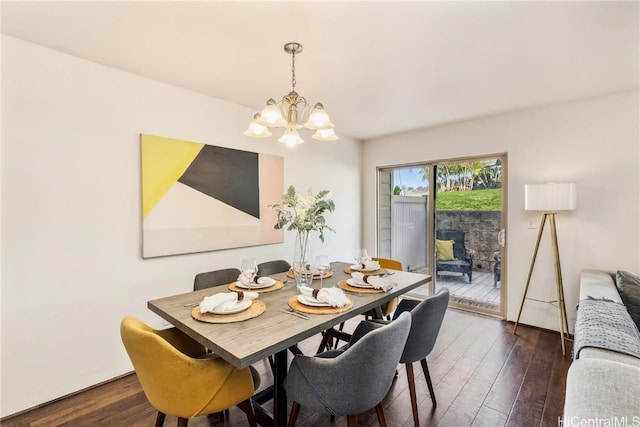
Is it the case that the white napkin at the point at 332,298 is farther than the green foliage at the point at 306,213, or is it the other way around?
the green foliage at the point at 306,213

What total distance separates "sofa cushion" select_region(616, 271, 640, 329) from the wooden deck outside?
1.49 meters

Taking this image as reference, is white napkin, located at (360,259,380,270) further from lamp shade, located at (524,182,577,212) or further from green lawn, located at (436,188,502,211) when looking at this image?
green lawn, located at (436,188,502,211)

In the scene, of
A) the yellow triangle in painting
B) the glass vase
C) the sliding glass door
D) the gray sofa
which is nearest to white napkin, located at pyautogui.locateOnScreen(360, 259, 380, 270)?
the glass vase

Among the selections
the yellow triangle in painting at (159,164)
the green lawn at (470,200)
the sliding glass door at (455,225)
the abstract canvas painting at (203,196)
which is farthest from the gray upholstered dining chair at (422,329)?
the green lawn at (470,200)

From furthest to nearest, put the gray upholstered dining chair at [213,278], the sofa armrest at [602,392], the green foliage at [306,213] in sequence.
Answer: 1. the gray upholstered dining chair at [213,278]
2. the green foliage at [306,213]
3. the sofa armrest at [602,392]

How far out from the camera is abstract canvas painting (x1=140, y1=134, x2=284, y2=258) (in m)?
2.57

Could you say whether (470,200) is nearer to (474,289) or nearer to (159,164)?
(474,289)

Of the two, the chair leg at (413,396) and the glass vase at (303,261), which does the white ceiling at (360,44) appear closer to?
the glass vase at (303,261)

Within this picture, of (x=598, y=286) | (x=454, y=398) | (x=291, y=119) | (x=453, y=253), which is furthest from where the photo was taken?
(x=453, y=253)

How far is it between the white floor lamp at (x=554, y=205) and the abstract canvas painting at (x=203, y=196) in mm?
2718

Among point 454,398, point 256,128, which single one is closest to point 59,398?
point 256,128

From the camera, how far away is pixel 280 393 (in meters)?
1.63

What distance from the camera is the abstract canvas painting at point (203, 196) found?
257 cm

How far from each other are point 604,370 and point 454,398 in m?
1.21
